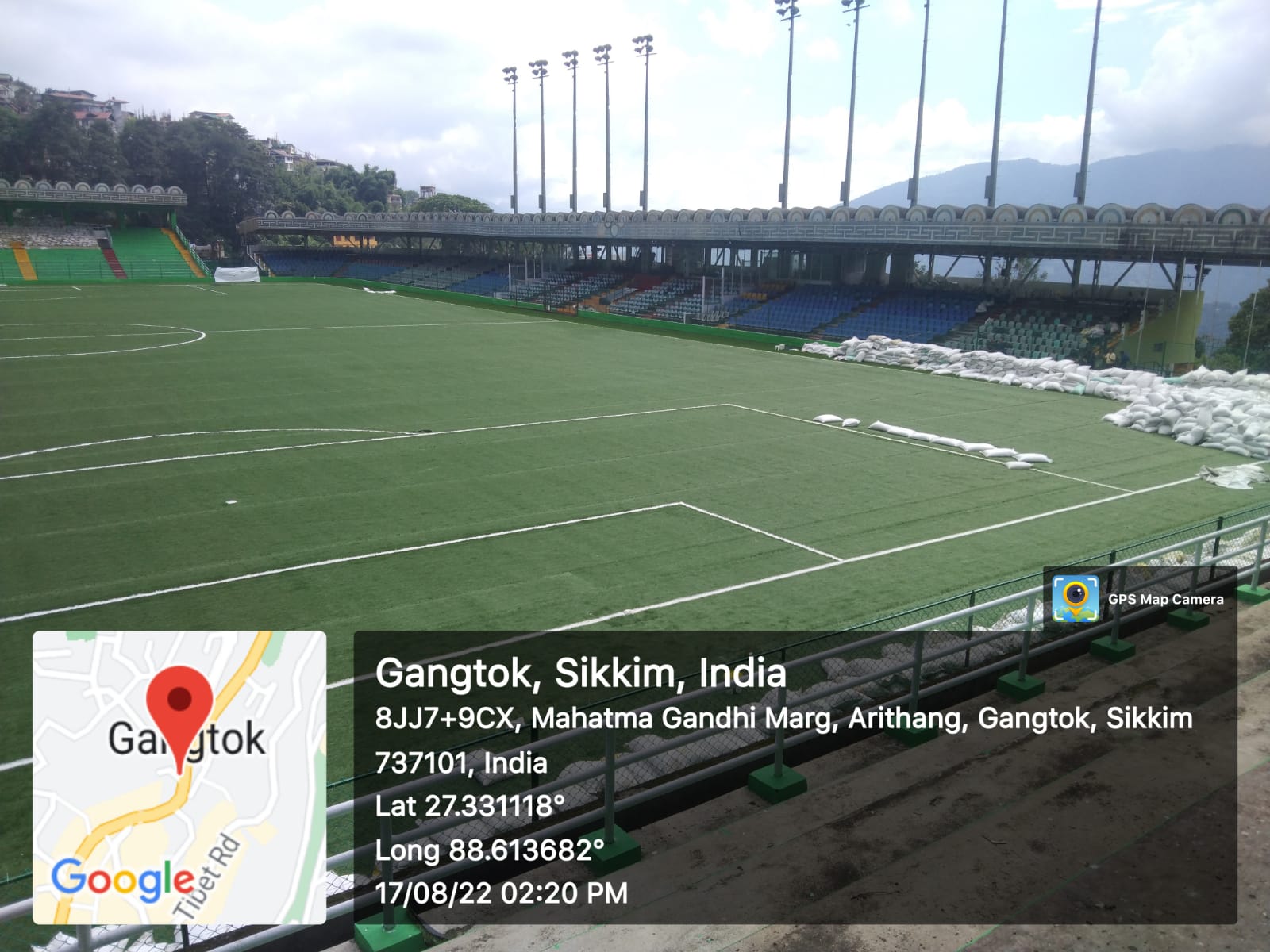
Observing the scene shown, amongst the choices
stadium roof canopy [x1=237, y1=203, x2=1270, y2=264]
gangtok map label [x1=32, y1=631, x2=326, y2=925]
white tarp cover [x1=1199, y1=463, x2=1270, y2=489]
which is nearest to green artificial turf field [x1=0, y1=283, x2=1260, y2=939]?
white tarp cover [x1=1199, y1=463, x2=1270, y2=489]

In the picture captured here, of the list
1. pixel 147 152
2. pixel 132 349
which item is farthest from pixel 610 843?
pixel 147 152

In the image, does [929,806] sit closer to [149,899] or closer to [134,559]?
[149,899]

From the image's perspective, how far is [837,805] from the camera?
7273 millimetres

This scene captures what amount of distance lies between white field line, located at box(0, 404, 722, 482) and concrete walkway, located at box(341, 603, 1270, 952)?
673 inches

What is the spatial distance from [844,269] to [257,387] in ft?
113

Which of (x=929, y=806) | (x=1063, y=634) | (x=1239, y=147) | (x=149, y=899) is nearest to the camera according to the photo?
(x=149, y=899)

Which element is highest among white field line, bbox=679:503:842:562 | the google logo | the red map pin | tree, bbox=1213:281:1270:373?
tree, bbox=1213:281:1270:373

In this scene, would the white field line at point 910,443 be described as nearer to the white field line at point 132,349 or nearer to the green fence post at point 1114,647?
the green fence post at point 1114,647

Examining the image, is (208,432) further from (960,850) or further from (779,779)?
(960,850)

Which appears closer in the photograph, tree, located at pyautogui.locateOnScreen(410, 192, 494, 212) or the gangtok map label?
the gangtok map label

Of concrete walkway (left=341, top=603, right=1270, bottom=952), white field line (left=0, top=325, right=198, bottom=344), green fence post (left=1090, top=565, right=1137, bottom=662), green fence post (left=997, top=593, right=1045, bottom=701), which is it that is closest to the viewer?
concrete walkway (left=341, top=603, right=1270, bottom=952)

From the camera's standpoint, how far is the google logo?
4.36 m

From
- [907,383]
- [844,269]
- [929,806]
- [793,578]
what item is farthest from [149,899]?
[844,269]

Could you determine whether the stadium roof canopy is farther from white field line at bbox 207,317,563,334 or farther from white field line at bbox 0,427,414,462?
white field line at bbox 0,427,414,462
